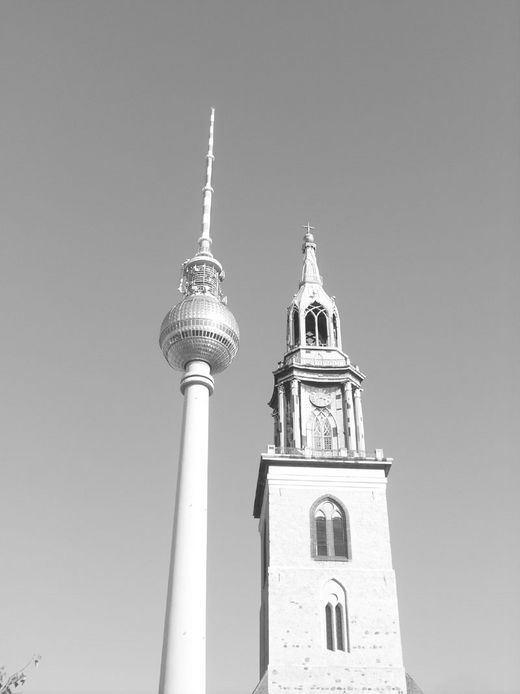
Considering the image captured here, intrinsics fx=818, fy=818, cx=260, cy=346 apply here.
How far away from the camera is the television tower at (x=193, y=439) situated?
3534 cm

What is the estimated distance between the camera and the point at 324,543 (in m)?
44.2

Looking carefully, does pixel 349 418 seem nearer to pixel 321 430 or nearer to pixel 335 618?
pixel 321 430

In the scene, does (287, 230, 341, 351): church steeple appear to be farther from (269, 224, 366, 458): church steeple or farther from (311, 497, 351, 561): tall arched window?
(311, 497, 351, 561): tall arched window

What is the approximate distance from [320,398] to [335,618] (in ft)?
46.9

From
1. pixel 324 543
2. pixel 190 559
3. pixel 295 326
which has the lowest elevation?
pixel 190 559

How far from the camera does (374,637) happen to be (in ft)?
136

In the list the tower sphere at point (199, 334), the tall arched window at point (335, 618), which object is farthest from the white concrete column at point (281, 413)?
the tall arched window at point (335, 618)

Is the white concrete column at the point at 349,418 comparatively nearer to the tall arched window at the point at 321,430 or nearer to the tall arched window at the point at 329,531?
the tall arched window at the point at 321,430

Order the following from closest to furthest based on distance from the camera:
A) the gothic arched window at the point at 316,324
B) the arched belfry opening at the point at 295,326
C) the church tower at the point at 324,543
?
the church tower at the point at 324,543 → the arched belfry opening at the point at 295,326 → the gothic arched window at the point at 316,324

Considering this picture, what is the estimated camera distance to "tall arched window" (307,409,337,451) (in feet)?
163

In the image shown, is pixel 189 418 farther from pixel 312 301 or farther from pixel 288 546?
pixel 312 301

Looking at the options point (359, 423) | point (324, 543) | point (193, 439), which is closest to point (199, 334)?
point (193, 439)

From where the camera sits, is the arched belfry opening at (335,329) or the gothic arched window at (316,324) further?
the gothic arched window at (316,324)

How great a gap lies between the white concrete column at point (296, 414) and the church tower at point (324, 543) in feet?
0.21
